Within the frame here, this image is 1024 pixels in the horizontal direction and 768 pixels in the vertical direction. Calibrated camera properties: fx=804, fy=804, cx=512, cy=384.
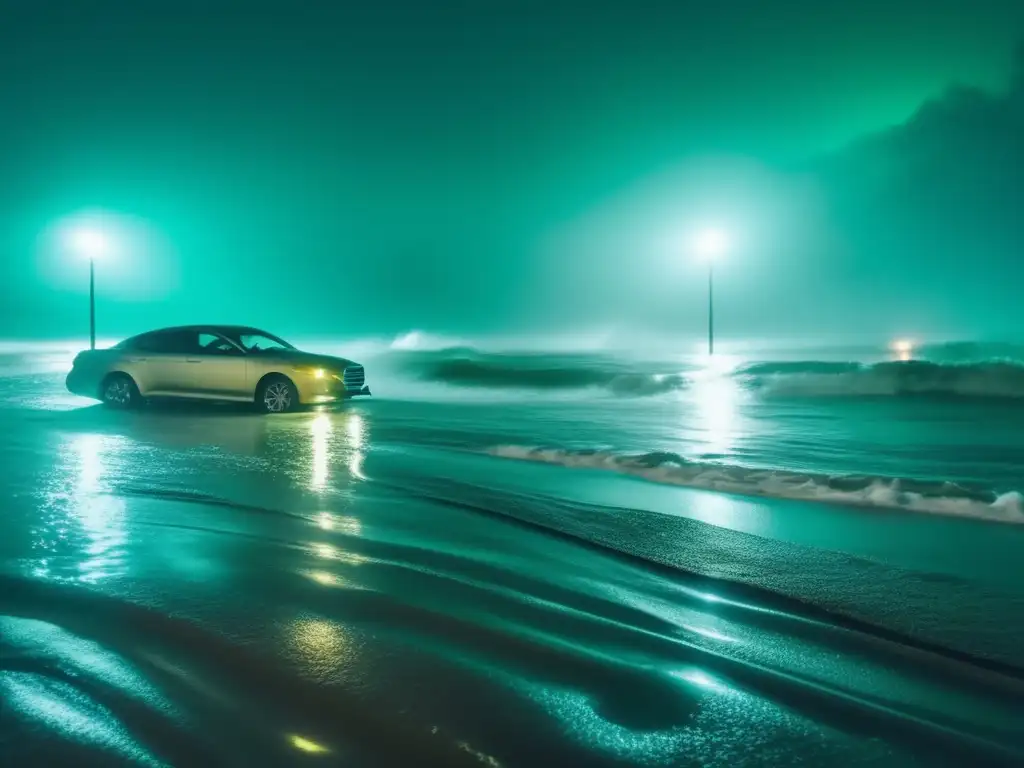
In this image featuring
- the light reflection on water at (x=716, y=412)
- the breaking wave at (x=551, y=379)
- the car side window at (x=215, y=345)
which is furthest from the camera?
the breaking wave at (x=551, y=379)

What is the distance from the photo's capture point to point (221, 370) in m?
16.1

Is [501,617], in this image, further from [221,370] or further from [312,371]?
[221,370]

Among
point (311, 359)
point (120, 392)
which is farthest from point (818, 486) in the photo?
point (120, 392)

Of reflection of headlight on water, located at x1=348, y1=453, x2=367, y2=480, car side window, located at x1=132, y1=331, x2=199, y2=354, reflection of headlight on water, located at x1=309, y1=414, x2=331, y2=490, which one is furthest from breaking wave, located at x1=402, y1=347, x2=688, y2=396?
reflection of headlight on water, located at x1=348, y1=453, x2=367, y2=480

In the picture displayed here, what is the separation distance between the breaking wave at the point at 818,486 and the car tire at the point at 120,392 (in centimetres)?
1028

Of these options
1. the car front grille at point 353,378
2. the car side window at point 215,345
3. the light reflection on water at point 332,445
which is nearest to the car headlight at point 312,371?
the car front grille at point 353,378

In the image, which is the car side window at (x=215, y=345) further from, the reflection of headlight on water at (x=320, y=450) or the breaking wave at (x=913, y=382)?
the breaking wave at (x=913, y=382)

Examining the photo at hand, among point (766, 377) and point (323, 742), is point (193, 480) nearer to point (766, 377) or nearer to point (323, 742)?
point (323, 742)

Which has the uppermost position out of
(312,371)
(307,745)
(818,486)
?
(312,371)

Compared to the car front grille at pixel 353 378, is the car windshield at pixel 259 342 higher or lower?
higher

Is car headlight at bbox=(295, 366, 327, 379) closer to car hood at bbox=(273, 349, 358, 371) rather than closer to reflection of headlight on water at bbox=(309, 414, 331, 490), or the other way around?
car hood at bbox=(273, 349, 358, 371)

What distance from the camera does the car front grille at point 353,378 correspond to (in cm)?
1670

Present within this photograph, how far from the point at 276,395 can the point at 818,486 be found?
1119 cm

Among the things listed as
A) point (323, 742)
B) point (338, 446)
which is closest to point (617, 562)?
point (323, 742)
